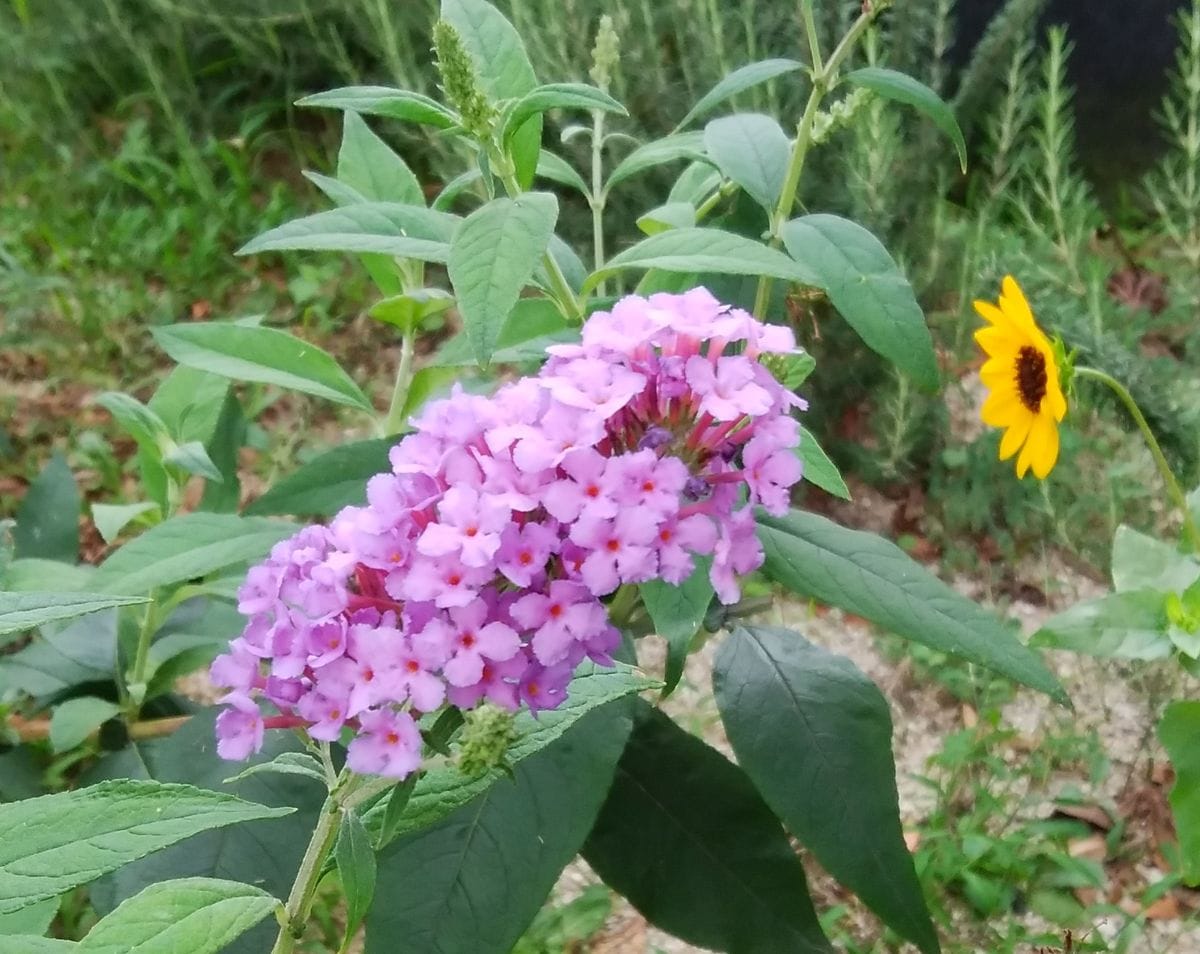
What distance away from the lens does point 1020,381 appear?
1085 mm

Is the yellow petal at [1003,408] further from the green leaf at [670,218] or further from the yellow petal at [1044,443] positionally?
the green leaf at [670,218]

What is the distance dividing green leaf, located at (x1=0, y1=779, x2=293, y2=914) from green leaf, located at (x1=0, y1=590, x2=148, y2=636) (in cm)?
10

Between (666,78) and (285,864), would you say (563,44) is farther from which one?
(285,864)

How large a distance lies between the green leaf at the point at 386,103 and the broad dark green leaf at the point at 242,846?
511 mm

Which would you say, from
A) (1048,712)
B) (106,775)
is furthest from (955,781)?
(106,775)

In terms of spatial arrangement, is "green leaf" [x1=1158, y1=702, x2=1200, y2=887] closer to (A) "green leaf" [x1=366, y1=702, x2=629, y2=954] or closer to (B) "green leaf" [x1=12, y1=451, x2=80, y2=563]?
(A) "green leaf" [x1=366, y1=702, x2=629, y2=954]

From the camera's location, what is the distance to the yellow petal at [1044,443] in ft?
3.46

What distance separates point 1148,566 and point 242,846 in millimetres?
835

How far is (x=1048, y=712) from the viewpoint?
58.2 inches

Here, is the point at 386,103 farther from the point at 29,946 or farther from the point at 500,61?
the point at 29,946

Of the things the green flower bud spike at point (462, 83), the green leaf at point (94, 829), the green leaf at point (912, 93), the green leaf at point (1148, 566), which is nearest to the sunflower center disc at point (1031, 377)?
the green leaf at point (1148, 566)

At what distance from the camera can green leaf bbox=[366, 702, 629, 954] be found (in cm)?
75

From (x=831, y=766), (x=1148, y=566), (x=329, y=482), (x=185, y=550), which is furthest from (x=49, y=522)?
(x=1148, y=566)

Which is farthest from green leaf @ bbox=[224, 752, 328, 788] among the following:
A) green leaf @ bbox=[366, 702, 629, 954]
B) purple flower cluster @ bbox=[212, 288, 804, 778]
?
green leaf @ bbox=[366, 702, 629, 954]
